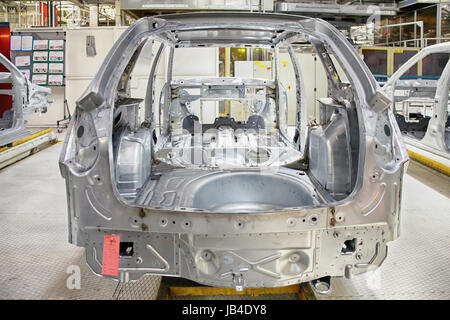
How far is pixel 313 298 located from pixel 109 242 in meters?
1.07

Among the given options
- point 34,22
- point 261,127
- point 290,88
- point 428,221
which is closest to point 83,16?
point 34,22

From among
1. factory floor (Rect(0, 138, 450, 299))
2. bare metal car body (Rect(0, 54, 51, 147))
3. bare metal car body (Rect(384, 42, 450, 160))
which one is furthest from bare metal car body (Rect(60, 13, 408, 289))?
bare metal car body (Rect(0, 54, 51, 147))

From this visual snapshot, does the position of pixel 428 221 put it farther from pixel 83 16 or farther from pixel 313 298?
pixel 83 16

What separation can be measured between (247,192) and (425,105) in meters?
6.61

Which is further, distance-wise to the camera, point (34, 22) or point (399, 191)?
point (34, 22)

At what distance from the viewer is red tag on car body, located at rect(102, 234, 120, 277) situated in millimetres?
1780

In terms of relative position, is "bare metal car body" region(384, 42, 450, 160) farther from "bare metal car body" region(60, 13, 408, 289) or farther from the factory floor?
"bare metal car body" region(60, 13, 408, 289)

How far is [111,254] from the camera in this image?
1.78 meters

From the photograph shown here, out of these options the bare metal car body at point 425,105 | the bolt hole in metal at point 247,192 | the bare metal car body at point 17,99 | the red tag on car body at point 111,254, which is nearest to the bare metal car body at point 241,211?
the red tag on car body at point 111,254

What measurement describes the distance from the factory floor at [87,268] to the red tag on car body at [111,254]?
1.62 ft

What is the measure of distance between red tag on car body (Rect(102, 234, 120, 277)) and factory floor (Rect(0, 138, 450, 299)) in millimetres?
494

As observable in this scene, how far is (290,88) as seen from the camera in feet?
34.7

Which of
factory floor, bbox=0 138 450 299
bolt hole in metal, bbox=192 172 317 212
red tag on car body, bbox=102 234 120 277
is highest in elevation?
bolt hole in metal, bbox=192 172 317 212
